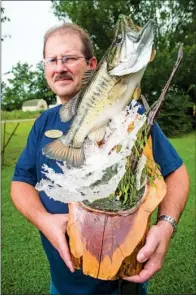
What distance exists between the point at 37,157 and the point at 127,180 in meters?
0.46

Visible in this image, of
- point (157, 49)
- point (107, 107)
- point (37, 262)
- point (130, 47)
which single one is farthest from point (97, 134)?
point (37, 262)

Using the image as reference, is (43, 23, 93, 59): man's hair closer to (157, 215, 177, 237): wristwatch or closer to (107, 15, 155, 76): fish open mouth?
(107, 15, 155, 76): fish open mouth

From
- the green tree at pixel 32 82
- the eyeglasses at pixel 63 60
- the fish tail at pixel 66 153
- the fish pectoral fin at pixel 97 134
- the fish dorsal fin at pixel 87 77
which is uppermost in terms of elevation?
the fish dorsal fin at pixel 87 77

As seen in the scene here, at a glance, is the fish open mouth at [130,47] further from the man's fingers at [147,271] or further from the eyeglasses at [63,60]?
the man's fingers at [147,271]

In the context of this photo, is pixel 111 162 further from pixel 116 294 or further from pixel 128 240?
pixel 116 294

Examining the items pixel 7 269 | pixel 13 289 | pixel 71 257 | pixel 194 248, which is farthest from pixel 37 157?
pixel 194 248

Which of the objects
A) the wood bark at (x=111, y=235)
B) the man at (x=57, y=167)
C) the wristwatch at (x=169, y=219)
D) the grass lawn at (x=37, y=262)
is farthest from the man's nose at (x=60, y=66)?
the grass lawn at (x=37, y=262)

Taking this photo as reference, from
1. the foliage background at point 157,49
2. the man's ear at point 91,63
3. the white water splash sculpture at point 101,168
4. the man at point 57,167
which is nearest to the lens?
the white water splash sculpture at point 101,168

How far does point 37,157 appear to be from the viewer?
1.27 m

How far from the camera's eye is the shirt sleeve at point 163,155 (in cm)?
120

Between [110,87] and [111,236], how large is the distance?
0.34 meters

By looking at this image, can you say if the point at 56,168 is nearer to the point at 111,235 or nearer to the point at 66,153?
the point at 66,153

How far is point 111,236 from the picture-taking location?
3.05 feet

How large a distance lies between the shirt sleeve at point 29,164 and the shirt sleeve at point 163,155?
1.24 feet
